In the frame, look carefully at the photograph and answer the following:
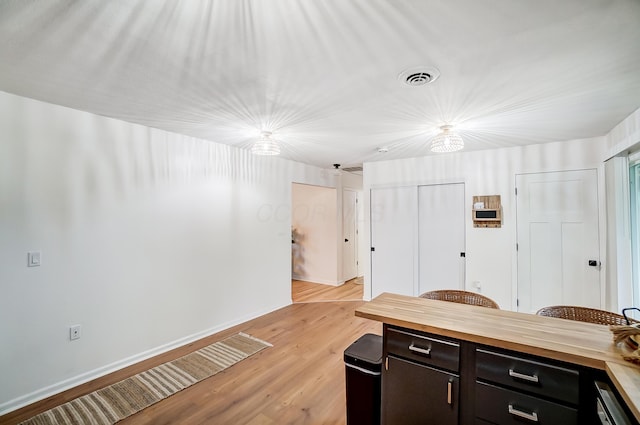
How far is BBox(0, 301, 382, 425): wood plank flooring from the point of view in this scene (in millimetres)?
2072

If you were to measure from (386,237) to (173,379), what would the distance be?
343 centimetres

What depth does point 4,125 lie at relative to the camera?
210 centimetres

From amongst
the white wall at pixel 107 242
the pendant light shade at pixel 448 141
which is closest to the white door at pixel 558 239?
the pendant light shade at pixel 448 141

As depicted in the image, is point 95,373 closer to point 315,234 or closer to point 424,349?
point 424,349

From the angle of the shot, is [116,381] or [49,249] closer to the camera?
[49,249]

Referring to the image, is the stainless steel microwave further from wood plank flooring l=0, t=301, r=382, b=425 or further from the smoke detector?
the smoke detector

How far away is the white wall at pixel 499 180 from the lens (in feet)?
11.4

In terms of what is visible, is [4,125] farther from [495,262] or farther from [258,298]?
[495,262]

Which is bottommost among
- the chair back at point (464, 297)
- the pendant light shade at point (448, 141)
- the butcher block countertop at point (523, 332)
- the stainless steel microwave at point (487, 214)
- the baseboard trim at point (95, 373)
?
the baseboard trim at point (95, 373)

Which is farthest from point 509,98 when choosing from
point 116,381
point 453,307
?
point 116,381

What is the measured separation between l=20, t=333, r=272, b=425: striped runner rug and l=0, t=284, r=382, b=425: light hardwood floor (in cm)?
9

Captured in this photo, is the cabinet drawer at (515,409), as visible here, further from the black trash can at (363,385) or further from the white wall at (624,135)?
the white wall at (624,135)

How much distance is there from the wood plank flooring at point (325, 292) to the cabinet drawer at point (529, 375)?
3.64m

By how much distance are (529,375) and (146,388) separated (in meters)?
2.77
